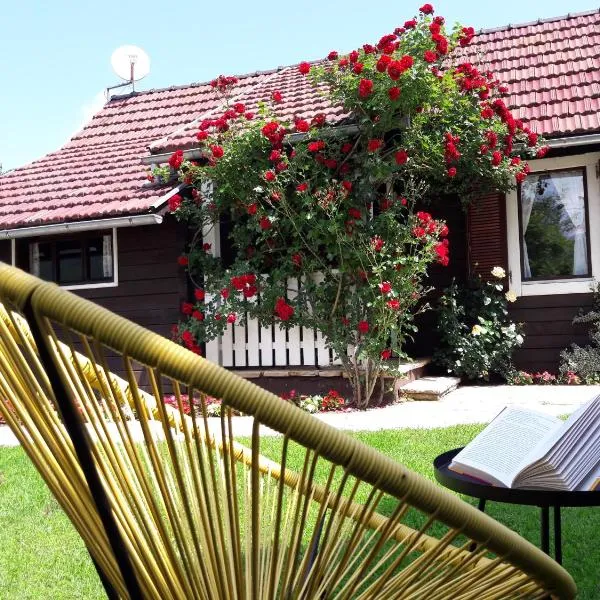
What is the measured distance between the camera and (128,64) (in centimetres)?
1210

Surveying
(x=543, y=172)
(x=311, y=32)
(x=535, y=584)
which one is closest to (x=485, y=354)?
(x=543, y=172)

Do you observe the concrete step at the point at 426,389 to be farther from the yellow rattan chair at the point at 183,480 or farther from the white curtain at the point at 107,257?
the yellow rattan chair at the point at 183,480

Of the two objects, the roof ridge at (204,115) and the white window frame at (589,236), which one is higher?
the roof ridge at (204,115)

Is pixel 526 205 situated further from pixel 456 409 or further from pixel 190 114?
pixel 190 114

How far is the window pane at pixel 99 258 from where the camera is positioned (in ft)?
28.9

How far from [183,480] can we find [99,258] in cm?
832

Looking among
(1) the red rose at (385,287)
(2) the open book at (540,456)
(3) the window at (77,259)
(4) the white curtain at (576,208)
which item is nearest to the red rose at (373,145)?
(1) the red rose at (385,287)

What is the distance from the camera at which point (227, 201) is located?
23.6 ft

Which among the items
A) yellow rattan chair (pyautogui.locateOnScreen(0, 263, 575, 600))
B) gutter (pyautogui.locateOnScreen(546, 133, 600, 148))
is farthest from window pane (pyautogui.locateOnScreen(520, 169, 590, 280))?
yellow rattan chair (pyautogui.locateOnScreen(0, 263, 575, 600))

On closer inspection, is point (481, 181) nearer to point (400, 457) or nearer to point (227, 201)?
point (227, 201)

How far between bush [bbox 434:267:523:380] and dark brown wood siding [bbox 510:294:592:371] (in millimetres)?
141

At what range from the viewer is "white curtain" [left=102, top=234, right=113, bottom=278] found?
28.8 feet

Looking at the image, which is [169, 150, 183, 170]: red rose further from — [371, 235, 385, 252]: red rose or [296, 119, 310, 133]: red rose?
[371, 235, 385, 252]: red rose

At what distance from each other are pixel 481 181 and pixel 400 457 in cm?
447
